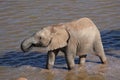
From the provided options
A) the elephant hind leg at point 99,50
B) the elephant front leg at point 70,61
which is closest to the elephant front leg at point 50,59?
the elephant front leg at point 70,61

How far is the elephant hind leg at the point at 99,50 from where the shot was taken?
1029cm

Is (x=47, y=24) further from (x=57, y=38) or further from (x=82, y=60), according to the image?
(x=57, y=38)

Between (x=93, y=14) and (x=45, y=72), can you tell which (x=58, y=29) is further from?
(x=93, y=14)

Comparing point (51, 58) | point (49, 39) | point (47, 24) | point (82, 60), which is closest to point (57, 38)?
point (49, 39)

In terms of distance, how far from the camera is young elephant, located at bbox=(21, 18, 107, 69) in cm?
974

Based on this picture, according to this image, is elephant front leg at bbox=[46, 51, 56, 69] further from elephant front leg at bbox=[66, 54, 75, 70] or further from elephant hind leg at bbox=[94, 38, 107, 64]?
elephant hind leg at bbox=[94, 38, 107, 64]

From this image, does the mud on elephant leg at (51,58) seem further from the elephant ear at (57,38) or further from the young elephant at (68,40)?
the elephant ear at (57,38)

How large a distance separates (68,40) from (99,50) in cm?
91

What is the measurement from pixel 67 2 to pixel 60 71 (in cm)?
583

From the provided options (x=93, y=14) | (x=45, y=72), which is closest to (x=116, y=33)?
(x=93, y=14)

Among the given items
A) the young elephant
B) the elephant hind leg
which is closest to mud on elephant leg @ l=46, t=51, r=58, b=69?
the young elephant

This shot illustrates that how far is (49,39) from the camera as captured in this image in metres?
9.78

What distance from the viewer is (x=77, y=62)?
10852 mm

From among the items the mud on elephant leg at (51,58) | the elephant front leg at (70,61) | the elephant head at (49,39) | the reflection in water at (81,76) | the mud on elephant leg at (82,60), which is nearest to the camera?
the elephant head at (49,39)
